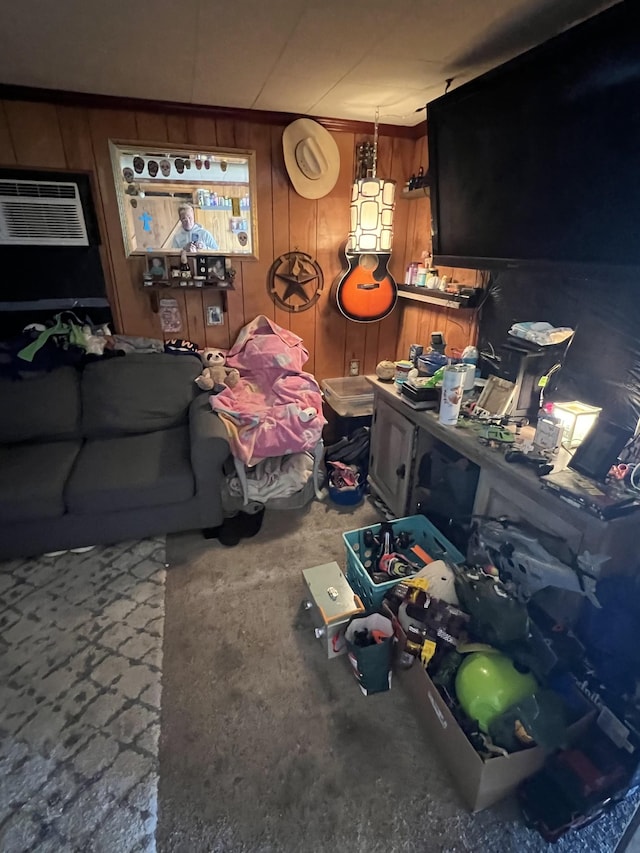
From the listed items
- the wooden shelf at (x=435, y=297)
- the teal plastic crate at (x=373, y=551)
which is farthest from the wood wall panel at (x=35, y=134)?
the teal plastic crate at (x=373, y=551)

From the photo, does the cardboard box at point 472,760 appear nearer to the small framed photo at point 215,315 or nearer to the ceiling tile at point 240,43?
the ceiling tile at point 240,43

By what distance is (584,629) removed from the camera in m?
1.29

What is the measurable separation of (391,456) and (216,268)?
1519mm

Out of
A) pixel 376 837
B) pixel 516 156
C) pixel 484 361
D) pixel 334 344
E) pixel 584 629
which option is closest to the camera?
pixel 376 837

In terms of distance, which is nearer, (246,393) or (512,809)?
(512,809)

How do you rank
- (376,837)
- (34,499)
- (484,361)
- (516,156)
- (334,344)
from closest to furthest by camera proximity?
1. (376,837)
2. (516,156)
3. (34,499)
4. (484,361)
5. (334,344)

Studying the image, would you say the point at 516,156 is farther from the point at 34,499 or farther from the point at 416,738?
the point at 34,499

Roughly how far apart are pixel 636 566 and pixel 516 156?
140cm

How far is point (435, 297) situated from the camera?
240 centimetres

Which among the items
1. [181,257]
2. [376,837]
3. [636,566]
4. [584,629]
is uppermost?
[181,257]

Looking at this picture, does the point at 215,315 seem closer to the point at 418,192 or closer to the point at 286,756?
the point at 418,192

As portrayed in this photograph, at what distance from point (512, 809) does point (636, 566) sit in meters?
0.78

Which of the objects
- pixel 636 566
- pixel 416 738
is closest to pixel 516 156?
pixel 636 566

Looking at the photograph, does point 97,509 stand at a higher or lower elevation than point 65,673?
higher
